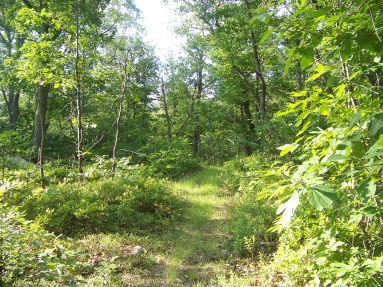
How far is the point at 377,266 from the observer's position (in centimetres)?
186

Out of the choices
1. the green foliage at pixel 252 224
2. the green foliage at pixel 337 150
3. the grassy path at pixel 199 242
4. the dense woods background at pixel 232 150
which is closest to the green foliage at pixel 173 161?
the dense woods background at pixel 232 150

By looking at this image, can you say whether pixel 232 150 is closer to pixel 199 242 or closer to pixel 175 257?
pixel 199 242

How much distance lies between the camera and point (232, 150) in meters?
17.5

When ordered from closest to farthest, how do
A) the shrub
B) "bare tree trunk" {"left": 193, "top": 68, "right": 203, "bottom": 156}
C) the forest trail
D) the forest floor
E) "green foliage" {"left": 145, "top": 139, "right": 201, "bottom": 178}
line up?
the forest floor → the forest trail → the shrub → "green foliage" {"left": 145, "top": 139, "right": 201, "bottom": 178} → "bare tree trunk" {"left": 193, "top": 68, "right": 203, "bottom": 156}

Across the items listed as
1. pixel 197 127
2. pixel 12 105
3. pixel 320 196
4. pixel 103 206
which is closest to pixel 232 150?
pixel 197 127

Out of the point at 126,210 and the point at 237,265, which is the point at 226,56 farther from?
the point at 237,265

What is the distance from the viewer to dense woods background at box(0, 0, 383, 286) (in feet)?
5.39

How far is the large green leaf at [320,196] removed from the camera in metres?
1.06

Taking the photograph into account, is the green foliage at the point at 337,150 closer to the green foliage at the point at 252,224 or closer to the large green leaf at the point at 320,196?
the large green leaf at the point at 320,196

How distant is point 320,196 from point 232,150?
653 inches

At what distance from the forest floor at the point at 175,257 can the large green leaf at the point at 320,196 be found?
109 inches

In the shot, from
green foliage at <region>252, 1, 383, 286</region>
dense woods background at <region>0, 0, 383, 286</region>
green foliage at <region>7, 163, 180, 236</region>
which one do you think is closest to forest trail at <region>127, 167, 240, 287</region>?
dense woods background at <region>0, 0, 383, 286</region>

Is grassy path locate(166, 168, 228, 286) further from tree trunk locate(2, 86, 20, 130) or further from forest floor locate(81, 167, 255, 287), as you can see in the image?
tree trunk locate(2, 86, 20, 130)

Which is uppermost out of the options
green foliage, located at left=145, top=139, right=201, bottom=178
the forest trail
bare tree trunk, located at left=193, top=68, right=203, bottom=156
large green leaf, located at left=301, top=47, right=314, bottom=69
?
bare tree trunk, located at left=193, top=68, right=203, bottom=156
